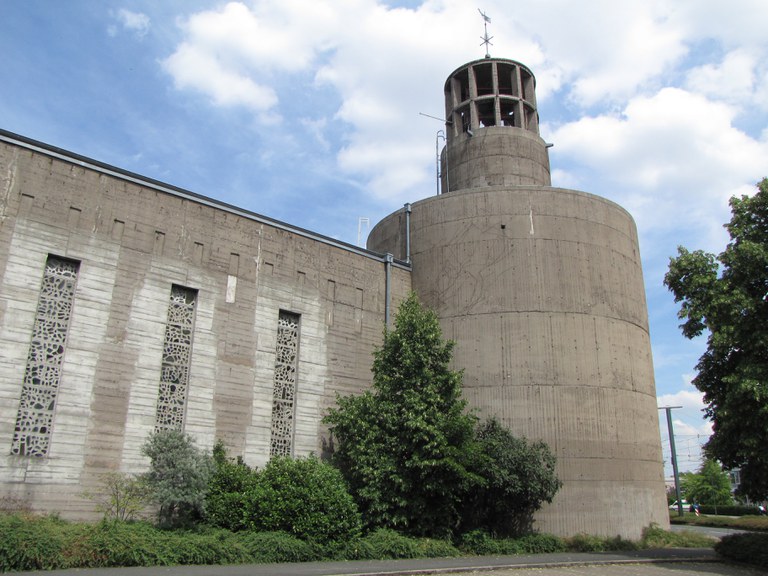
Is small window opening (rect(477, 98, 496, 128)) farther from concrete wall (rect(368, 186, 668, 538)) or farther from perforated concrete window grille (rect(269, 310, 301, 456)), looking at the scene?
perforated concrete window grille (rect(269, 310, 301, 456))

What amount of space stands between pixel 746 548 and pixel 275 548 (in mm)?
13254

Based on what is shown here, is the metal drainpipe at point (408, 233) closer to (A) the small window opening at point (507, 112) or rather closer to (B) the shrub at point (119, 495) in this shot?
(A) the small window opening at point (507, 112)

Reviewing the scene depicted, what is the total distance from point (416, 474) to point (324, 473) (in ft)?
8.60

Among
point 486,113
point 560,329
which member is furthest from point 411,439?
point 486,113

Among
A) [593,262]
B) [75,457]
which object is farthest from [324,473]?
[593,262]

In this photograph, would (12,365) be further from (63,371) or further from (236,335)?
(236,335)

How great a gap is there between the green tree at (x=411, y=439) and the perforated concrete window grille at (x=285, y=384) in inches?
58.9

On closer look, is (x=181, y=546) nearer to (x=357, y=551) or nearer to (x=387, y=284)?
(x=357, y=551)

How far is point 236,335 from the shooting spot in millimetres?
20109

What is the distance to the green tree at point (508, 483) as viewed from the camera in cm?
1955

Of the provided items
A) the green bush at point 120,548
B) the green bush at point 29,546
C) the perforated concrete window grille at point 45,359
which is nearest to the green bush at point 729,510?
the green bush at point 120,548

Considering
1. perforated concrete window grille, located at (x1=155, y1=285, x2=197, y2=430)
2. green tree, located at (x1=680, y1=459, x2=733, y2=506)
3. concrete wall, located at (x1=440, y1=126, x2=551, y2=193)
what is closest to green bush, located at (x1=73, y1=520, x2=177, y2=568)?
perforated concrete window grille, located at (x1=155, y1=285, x2=197, y2=430)

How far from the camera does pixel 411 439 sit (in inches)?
729

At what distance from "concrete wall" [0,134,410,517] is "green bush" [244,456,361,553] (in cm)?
240
